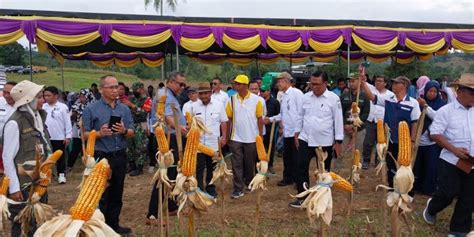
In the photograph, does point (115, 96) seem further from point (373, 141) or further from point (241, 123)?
point (373, 141)

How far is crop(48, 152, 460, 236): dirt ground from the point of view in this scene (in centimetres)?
479

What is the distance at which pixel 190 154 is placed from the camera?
2539 mm

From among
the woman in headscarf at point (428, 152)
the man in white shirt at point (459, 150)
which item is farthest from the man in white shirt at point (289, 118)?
the man in white shirt at point (459, 150)

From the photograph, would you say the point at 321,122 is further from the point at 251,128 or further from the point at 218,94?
the point at 218,94

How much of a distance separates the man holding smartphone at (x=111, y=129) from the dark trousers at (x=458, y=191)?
3201 mm

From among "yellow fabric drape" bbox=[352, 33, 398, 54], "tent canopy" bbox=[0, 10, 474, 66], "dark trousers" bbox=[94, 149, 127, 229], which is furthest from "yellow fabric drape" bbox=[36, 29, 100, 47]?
"yellow fabric drape" bbox=[352, 33, 398, 54]

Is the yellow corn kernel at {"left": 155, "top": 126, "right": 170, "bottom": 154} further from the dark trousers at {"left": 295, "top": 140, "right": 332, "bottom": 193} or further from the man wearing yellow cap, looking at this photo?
the man wearing yellow cap

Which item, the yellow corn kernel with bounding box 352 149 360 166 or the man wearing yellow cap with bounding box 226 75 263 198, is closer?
the yellow corn kernel with bounding box 352 149 360 166

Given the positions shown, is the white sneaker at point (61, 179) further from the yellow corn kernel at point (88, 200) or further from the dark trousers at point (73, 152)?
the yellow corn kernel at point (88, 200)

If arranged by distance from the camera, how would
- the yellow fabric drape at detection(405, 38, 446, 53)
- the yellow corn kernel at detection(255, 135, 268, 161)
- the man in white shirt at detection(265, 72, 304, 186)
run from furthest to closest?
the yellow fabric drape at detection(405, 38, 446, 53) < the man in white shirt at detection(265, 72, 304, 186) < the yellow corn kernel at detection(255, 135, 268, 161)

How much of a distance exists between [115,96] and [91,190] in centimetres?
278

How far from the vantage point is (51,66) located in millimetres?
42719

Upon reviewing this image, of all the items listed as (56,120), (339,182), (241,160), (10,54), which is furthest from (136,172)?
(10,54)

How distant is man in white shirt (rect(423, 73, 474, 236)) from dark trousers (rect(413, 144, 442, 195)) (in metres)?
1.70
